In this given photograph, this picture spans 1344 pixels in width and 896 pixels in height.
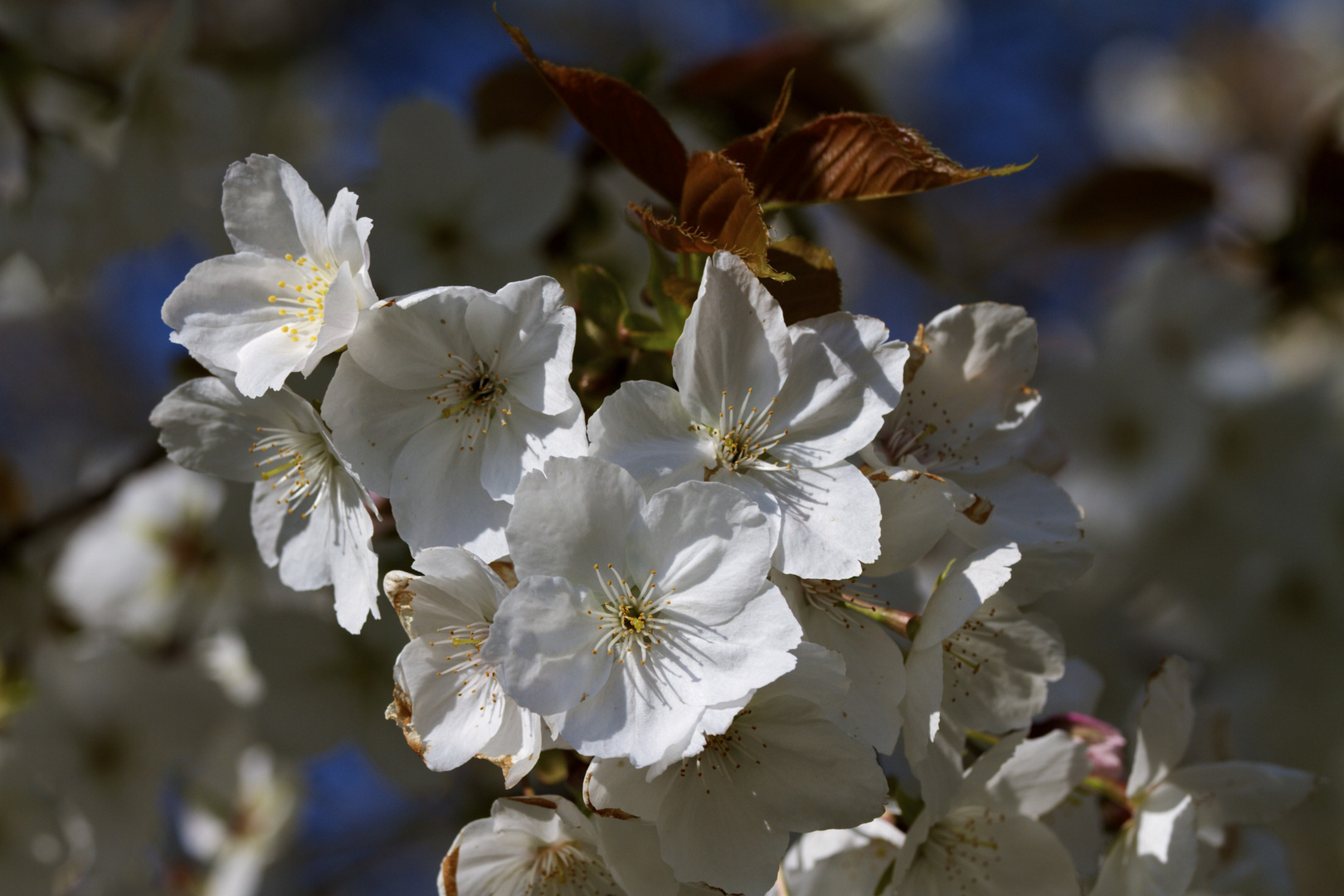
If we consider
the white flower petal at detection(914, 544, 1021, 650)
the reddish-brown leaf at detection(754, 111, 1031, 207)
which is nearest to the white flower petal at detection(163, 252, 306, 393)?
the reddish-brown leaf at detection(754, 111, 1031, 207)

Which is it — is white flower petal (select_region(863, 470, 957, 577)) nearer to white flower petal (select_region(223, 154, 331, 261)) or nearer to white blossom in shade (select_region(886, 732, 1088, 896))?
white blossom in shade (select_region(886, 732, 1088, 896))

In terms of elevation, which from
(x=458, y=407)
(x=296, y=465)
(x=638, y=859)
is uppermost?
(x=458, y=407)

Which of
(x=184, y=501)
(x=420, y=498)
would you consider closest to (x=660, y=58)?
(x=420, y=498)

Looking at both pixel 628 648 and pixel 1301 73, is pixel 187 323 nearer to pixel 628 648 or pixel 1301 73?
pixel 628 648

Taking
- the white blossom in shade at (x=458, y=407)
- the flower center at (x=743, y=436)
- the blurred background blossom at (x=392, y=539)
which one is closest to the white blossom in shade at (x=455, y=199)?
the blurred background blossom at (x=392, y=539)

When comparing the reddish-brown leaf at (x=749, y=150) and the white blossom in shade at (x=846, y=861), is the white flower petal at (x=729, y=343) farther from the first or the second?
the white blossom in shade at (x=846, y=861)

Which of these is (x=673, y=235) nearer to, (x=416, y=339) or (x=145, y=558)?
(x=416, y=339)

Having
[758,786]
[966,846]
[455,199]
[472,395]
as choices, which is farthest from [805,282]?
[455,199]
